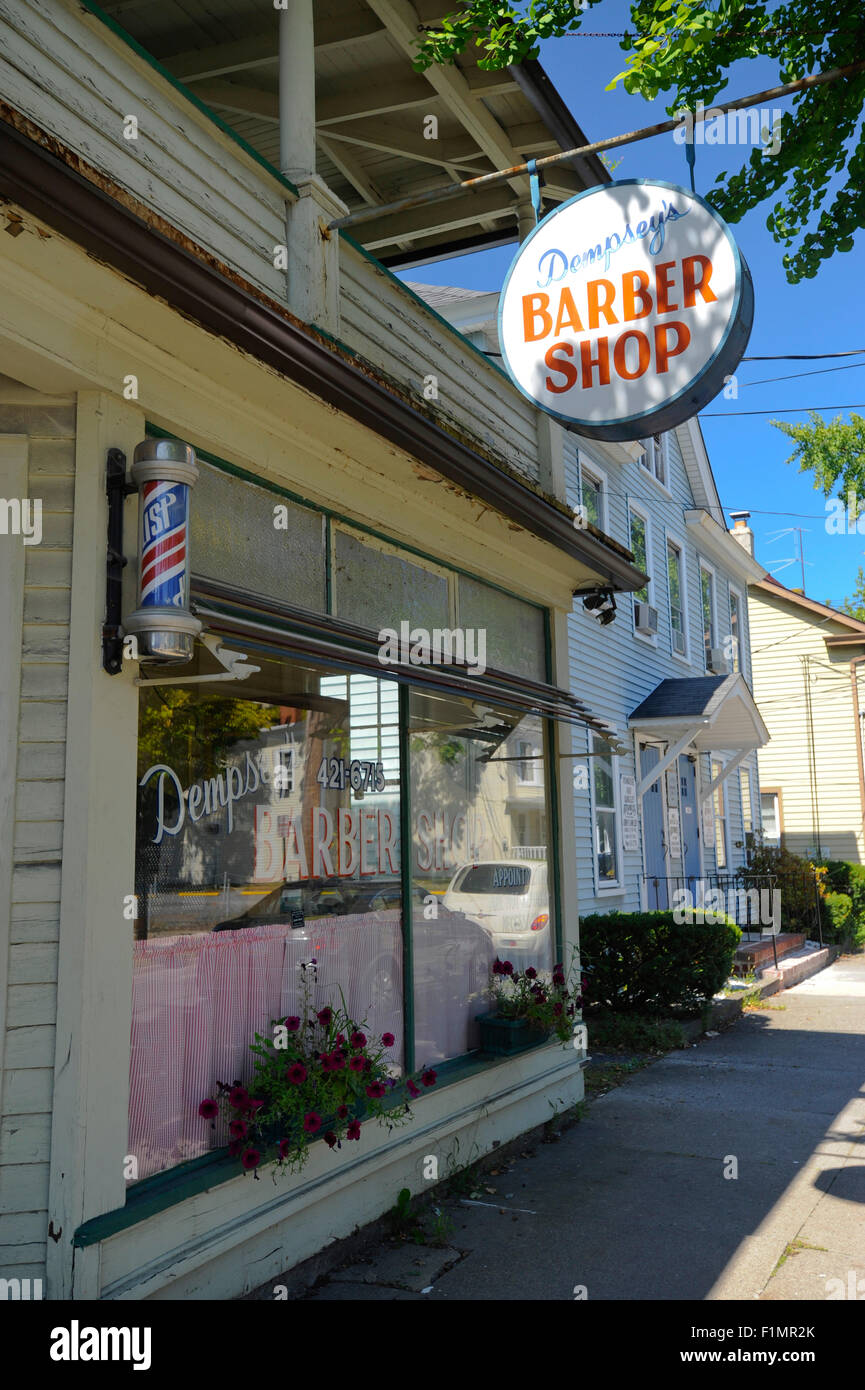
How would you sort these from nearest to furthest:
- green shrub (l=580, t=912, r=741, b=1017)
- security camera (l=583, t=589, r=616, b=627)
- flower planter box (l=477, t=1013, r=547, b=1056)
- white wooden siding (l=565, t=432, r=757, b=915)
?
flower planter box (l=477, t=1013, r=547, b=1056)
security camera (l=583, t=589, r=616, b=627)
green shrub (l=580, t=912, r=741, b=1017)
white wooden siding (l=565, t=432, r=757, b=915)

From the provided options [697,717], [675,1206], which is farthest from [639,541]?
[675,1206]

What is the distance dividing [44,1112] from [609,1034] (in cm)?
743

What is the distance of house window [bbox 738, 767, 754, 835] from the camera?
65.4 feet

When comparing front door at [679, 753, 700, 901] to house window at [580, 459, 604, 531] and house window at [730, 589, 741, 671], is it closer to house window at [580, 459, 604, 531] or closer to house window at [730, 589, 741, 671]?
house window at [730, 589, 741, 671]

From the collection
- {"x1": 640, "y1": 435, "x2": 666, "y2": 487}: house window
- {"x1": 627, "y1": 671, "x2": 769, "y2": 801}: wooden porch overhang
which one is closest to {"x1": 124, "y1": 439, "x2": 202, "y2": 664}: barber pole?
{"x1": 627, "y1": 671, "x2": 769, "y2": 801}: wooden porch overhang

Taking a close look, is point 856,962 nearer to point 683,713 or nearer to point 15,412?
point 683,713

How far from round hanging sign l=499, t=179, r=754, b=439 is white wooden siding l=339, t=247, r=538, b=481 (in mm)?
763

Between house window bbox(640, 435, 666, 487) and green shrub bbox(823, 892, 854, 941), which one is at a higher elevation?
house window bbox(640, 435, 666, 487)

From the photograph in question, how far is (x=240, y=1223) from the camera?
4062 mm

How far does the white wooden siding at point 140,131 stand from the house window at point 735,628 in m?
16.2

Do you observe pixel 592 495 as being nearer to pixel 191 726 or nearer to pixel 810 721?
pixel 191 726

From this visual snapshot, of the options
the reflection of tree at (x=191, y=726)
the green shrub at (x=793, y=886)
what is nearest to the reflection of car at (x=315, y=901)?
the reflection of tree at (x=191, y=726)

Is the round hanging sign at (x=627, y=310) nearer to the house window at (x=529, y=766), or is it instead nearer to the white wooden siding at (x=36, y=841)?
the white wooden siding at (x=36, y=841)

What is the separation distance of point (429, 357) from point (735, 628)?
15.4 metres
